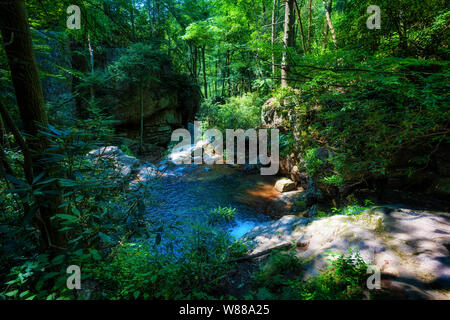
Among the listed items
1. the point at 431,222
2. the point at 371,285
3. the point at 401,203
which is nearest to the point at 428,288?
the point at 371,285

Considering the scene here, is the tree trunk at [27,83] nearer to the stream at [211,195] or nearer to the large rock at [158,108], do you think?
the stream at [211,195]

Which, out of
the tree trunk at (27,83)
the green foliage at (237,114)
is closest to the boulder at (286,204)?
the green foliage at (237,114)

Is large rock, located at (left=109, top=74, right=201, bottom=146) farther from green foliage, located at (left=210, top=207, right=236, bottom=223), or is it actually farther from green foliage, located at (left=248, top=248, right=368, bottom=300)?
green foliage, located at (left=248, top=248, right=368, bottom=300)

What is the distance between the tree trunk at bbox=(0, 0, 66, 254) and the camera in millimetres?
1410

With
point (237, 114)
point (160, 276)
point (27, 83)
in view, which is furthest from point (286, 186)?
point (27, 83)

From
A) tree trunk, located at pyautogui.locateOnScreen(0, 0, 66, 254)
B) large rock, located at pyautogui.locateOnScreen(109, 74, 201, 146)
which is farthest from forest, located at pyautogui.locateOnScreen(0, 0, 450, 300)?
large rock, located at pyautogui.locateOnScreen(109, 74, 201, 146)

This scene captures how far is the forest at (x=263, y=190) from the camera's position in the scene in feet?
5.16

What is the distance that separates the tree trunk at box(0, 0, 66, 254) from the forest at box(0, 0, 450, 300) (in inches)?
0.4

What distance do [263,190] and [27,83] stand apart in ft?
25.1

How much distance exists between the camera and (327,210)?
5.39 meters

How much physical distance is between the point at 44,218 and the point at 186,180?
7.68 m

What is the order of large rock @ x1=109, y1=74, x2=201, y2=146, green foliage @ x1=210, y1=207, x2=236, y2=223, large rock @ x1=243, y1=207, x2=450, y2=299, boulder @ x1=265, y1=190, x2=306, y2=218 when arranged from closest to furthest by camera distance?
large rock @ x1=243, y1=207, x2=450, y2=299, green foliage @ x1=210, y1=207, x2=236, y2=223, boulder @ x1=265, y1=190, x2=306, y2=218, large rock @ x1=109, y1=74, x2=201, y2=146

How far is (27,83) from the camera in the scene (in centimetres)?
153

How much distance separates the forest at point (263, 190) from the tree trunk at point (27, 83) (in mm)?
11
